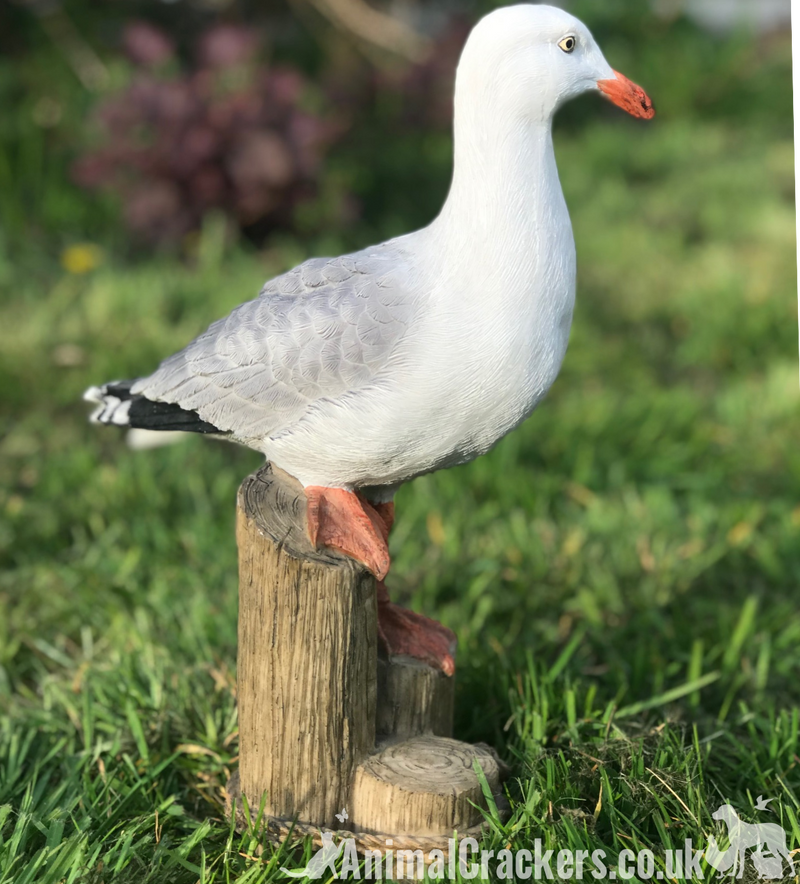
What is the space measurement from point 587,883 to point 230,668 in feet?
3.69

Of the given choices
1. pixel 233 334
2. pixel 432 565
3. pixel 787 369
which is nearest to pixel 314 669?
pixel 233 334

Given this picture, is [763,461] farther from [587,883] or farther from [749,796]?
[587,883]

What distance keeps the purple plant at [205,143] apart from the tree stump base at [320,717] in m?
3.49

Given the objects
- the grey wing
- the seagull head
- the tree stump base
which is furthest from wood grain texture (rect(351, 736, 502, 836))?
the seagull head

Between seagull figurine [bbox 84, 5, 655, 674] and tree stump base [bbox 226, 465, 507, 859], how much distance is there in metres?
0.09

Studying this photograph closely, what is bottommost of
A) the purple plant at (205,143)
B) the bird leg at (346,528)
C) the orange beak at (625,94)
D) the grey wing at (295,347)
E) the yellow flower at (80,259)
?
the bird leg at (346,528)

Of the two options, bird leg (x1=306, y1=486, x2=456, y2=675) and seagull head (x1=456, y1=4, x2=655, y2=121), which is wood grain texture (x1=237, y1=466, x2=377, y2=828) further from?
seagull head (x1=456, y1=4, x2=655, y2=121)

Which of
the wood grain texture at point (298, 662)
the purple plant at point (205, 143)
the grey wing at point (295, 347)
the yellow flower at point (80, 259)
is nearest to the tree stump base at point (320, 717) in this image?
the wood grain texture at point (298, 662)

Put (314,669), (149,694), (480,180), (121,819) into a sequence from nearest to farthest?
(480,180) → (314,669) → (121,819) → (149,694)

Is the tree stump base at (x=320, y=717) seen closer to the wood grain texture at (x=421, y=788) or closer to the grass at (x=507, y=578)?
the wood grain texture at (x=421, y=788)

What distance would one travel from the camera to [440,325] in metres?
1.78

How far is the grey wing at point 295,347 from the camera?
1832 millimetres

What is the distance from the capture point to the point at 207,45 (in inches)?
212

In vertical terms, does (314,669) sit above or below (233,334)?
below
